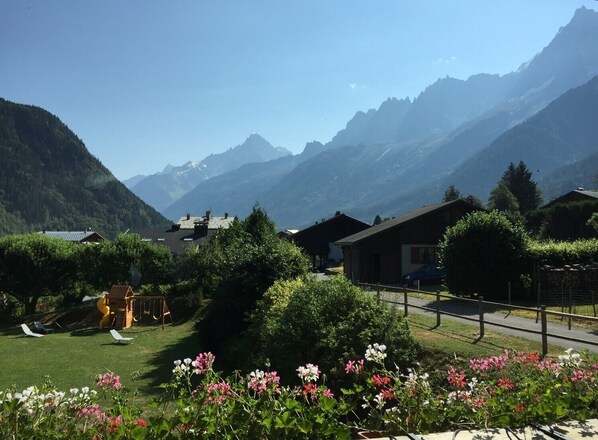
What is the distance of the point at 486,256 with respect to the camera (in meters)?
25.0

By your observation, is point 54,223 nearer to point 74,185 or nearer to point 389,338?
point 74,185

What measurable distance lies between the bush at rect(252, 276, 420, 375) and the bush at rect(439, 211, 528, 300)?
15.6 meters

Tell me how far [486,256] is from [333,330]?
56.8ft

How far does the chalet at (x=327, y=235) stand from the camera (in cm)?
6544

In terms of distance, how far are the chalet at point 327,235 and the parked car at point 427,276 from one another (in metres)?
26.4

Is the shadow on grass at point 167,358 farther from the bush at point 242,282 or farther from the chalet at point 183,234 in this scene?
the chalet at point 183,234

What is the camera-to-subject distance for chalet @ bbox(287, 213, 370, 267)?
65.4 meters

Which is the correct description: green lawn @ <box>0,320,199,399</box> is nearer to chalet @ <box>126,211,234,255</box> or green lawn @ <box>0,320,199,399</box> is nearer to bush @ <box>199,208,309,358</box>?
bush @ <box>199,208,309,358</box>

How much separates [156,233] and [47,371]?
78.4 m

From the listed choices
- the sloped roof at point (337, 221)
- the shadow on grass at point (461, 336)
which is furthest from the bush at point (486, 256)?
the sloped roof at point (337, 221)

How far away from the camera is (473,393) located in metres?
4.75

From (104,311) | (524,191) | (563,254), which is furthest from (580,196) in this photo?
(104,311)

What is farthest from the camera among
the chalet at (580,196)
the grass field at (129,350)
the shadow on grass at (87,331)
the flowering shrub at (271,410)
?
the chalet at (580,196)

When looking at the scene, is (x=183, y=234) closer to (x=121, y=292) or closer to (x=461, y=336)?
(x=121, y=292)
